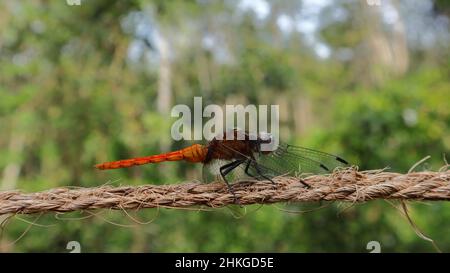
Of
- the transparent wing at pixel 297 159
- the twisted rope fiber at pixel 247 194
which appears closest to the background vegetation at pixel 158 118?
the transparent wing at pixel 297 159

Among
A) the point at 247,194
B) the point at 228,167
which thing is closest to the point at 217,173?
the point at 228,167

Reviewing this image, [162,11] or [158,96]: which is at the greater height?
[162,11]

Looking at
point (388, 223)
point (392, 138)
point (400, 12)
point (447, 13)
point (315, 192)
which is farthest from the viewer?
point (400, 12)

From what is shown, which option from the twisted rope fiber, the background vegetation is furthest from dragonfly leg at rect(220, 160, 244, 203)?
the background vegetation

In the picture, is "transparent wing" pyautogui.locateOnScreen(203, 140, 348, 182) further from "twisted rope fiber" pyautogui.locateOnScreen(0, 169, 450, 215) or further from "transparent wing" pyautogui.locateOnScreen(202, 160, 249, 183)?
"twisted rope fiber" pyautogui.locateOnScreen(0, 169, 450, 215)

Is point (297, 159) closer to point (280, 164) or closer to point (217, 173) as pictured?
Result: point (280, 164)

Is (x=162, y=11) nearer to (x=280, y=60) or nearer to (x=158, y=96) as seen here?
(x=158, y=96)
